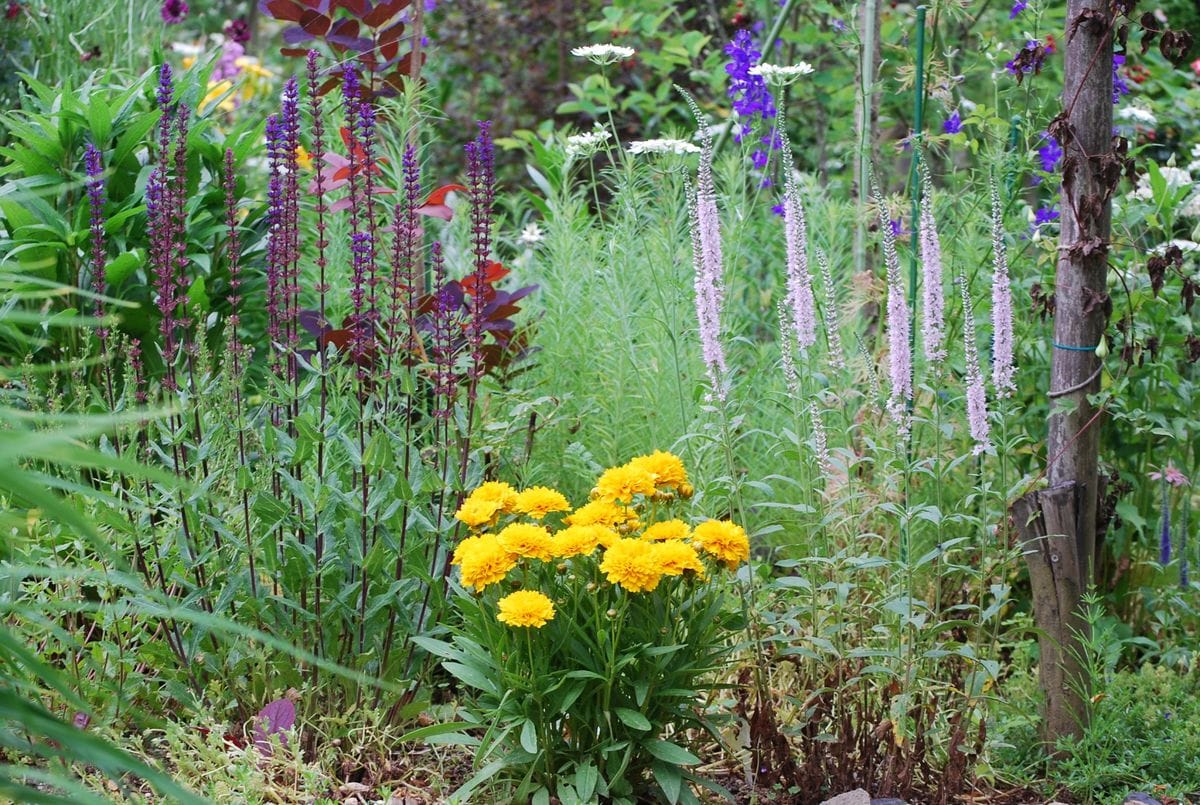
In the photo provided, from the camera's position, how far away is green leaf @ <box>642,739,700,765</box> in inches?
91.3

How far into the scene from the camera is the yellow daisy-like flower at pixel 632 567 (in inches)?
87.4

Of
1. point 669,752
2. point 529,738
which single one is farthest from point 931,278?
point 529,738

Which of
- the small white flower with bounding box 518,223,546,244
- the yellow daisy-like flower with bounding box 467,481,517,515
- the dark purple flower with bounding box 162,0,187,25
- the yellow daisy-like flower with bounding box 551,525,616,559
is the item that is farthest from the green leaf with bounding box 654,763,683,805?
the dark purple flower with bounding box 162,0,187,25

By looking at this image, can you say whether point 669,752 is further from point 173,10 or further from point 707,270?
point 173,10

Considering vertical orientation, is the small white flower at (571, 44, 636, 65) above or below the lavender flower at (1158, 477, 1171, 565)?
above

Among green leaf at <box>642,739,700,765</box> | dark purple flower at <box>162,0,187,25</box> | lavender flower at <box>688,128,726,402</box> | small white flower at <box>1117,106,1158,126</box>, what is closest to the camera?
green leaf at <box>642,739,700,765</box>

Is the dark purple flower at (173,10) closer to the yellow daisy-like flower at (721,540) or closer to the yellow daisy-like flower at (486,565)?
the yellow daisy-like flower at (486,565)

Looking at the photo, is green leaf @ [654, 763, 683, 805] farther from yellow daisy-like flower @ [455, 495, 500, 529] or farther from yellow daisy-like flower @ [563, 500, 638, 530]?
yellow daisy-like flower @ [455, 495, 500, 529]

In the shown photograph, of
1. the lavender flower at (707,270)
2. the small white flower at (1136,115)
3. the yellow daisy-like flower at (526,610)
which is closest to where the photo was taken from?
the yellow daisy-like flower at (526,610)

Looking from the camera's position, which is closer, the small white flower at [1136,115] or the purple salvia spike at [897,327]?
the purple salvia spike at [897,327]

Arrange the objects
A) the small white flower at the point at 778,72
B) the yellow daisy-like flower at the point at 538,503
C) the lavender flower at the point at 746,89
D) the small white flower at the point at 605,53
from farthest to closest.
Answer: the lavender flower at the point at 746,89 < the small white flower at the point at 605,53 < the small white flower at the point at 778,72 < the yellow daisy-like flower at the point at 538,503

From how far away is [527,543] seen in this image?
7.45ft

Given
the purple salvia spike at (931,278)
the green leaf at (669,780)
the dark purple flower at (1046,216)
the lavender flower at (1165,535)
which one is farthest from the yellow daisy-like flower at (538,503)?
the dark purple flower at (1046,216)

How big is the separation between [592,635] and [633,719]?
0.63 feet
